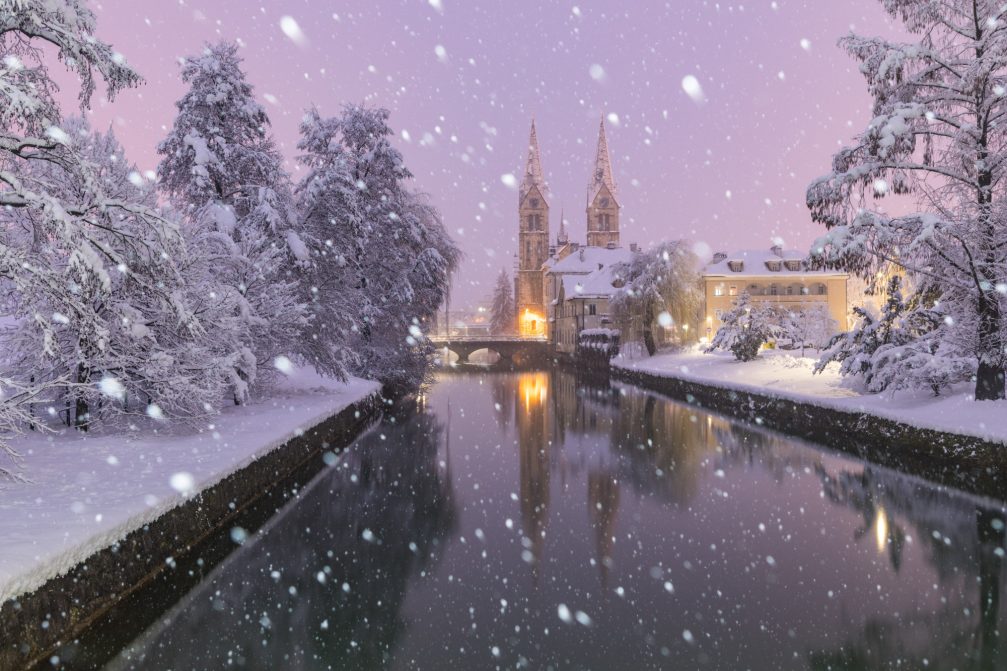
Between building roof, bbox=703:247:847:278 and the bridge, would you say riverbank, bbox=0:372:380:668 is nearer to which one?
the bridge

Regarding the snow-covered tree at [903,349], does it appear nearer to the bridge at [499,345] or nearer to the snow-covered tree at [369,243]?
the snow-covered tree at [369,243]

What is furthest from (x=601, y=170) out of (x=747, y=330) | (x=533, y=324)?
(x=747, y=330)

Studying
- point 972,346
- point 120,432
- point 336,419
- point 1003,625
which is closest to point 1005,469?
point 972,346

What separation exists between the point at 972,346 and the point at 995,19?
730 cm

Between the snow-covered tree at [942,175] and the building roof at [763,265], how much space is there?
5807 cm

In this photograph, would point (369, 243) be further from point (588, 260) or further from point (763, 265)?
point (588, 260)

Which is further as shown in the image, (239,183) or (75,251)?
(239,183)

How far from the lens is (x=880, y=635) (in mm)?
6992

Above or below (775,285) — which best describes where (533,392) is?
below

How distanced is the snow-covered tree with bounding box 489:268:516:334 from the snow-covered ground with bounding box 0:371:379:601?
11770 centimetres

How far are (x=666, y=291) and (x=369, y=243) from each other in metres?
26.3

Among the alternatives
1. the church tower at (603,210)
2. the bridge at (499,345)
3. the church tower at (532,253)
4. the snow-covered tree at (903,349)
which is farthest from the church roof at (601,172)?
the snow-covered tree at (903,349)

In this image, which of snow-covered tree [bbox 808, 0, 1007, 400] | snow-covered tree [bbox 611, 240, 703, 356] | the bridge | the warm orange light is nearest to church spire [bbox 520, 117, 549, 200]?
the warm orange light

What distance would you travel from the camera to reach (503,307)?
137 m
